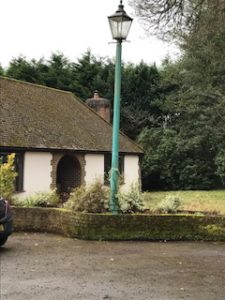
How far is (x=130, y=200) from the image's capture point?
10.9m

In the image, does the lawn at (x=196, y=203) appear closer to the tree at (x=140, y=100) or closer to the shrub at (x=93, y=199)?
the shrub at (x=93, y=199)

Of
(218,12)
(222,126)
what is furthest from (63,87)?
(218,12)

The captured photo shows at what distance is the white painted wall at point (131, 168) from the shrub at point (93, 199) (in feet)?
54.3

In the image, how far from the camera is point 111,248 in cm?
938

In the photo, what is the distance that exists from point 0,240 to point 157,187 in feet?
92.5

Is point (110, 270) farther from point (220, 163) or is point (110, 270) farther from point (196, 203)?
point (220, 163)

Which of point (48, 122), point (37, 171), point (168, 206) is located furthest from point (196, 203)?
point (168, 206)

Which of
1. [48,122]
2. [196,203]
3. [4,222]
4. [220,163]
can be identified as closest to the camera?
[4,222]

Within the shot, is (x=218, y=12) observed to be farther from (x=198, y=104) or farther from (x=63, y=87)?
(x=63, y=87)

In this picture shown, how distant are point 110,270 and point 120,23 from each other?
5.86m

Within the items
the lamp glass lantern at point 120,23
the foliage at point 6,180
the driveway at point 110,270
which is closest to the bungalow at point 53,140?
the foliage at point 6,180

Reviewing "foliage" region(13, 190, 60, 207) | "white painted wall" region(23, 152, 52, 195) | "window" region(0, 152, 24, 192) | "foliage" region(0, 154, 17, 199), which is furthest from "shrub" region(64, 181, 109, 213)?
"white painted wall" region(23, 152, 52, 195)

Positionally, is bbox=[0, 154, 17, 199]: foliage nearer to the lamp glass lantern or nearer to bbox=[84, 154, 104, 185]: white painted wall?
the lamp glass lantern

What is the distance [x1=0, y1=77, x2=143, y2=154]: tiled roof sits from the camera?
21.8m
